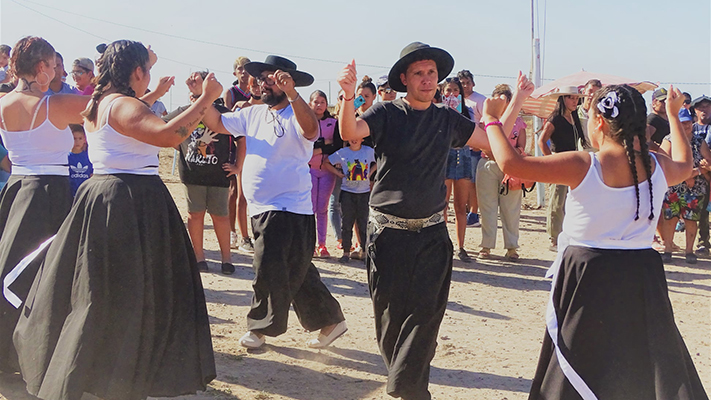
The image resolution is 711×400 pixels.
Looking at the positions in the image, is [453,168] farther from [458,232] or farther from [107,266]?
[107,266]

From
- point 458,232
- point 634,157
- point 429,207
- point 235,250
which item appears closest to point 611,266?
point 634,157

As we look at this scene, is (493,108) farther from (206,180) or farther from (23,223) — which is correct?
(206,180)

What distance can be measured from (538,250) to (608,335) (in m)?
7.04

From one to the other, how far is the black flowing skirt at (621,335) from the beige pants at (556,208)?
612cm

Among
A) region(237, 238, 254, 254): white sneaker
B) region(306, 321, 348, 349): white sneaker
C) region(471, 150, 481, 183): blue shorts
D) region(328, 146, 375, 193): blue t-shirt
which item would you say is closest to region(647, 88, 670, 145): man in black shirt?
region(471, 150, 481, 183): blue shorts

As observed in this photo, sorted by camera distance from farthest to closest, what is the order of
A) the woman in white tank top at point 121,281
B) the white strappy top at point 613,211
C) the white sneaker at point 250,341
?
the white sneaker at point 250,341 < the woman in white tank top at point 121,281 < the white strappy top at point 613,211

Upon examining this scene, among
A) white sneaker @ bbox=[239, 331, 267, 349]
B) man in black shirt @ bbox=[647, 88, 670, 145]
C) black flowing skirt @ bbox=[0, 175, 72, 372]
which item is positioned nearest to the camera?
black flowing skirt @ bbox=[0, 175, 72, 372]

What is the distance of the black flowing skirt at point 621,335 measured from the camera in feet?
11.3

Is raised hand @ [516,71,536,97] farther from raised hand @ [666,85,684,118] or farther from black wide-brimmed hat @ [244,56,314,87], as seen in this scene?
black wide-brimmed hat @ [244,56,314,87]

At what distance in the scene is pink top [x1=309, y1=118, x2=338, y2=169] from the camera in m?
8.84

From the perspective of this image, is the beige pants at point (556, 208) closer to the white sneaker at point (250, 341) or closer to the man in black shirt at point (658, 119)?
the man in black shirt at point (658, 119)

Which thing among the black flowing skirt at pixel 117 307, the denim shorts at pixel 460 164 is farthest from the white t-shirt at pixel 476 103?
the black flowing skirt at pixel 117 307

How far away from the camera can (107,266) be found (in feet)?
13.1

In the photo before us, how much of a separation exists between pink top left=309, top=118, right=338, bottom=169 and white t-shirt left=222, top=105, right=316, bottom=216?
11.1 feet
